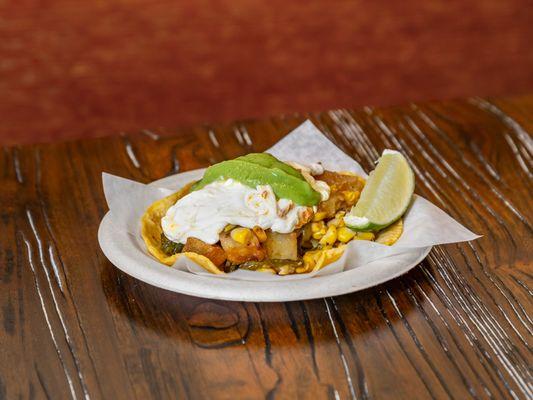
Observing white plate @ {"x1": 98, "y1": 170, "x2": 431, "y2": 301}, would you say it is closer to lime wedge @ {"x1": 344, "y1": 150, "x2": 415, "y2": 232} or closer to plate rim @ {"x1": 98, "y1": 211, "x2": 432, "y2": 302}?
plate rim @ {"x1": 98, "y1": 211, "x2": 432, "y2": 302}

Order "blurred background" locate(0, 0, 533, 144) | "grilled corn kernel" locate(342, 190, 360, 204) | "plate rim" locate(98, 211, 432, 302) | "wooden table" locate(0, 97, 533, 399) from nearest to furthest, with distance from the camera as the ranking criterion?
"wooden table" locate(0, 97, 533, 399)
"plate rim" locate(98, 211, 432, 302)
"grilled corn kernel" locate(342, 190, 360, 204)
"blurred background" locate(0, 0, 533, 144)

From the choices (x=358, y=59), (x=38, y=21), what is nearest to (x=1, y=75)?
(x=38, y=21)

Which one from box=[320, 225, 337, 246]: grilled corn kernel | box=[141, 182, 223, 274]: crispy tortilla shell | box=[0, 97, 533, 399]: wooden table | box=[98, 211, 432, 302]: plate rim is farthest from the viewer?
box=[320, 225, 337, 246]: grilled corn kernel

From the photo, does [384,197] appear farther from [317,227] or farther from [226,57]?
[226,57]

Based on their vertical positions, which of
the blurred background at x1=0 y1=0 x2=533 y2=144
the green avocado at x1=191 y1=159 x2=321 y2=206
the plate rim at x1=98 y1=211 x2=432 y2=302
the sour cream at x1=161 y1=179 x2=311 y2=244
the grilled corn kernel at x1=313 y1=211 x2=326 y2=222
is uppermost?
the green avocado at x1=191 y1=159 x2=321 y2=206

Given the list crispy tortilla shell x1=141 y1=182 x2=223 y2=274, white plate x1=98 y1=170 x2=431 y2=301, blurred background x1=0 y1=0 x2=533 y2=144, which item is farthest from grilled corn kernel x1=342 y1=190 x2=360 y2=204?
blurred background x1=0 y1=0 x2=533 y2=144

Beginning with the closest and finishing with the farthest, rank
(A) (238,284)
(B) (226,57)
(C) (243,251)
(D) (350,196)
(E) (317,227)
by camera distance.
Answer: (A) (238,284) < (C) (243,251) < (E) (317,227) < (D) (350,196) < (B) (226,57)

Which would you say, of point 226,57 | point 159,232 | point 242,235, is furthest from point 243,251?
point 226,57
